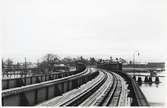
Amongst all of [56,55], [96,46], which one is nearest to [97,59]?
[96,46]

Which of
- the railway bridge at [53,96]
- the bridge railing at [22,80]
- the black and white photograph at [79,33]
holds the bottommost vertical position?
the railway bridge at [53,96]

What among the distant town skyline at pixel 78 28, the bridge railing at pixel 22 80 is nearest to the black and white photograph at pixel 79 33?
the distant town skyline at pixel 78 28

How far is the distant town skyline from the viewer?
593 centimetres

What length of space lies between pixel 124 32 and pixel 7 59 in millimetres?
2101

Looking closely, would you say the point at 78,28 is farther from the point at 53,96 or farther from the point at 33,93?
the point at 53,96

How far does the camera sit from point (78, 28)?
239 inches

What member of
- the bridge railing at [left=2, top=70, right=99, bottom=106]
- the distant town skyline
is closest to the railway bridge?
the bridge railing at [left=2, top=70, right=99, bottom=106]

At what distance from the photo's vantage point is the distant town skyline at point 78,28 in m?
5.93

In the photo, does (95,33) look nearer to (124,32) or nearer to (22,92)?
(124,32)

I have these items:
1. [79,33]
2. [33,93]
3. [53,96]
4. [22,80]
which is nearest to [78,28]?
[79,33]

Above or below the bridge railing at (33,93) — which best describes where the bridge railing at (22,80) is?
above

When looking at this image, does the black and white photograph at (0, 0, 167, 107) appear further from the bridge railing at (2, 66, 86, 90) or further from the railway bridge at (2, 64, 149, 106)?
the bridge railing at (2, 66, 86, 90)

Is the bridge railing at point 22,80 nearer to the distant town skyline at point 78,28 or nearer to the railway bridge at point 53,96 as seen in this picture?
the railway bridge at point 53,96

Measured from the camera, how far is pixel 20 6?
5996 millimetres
